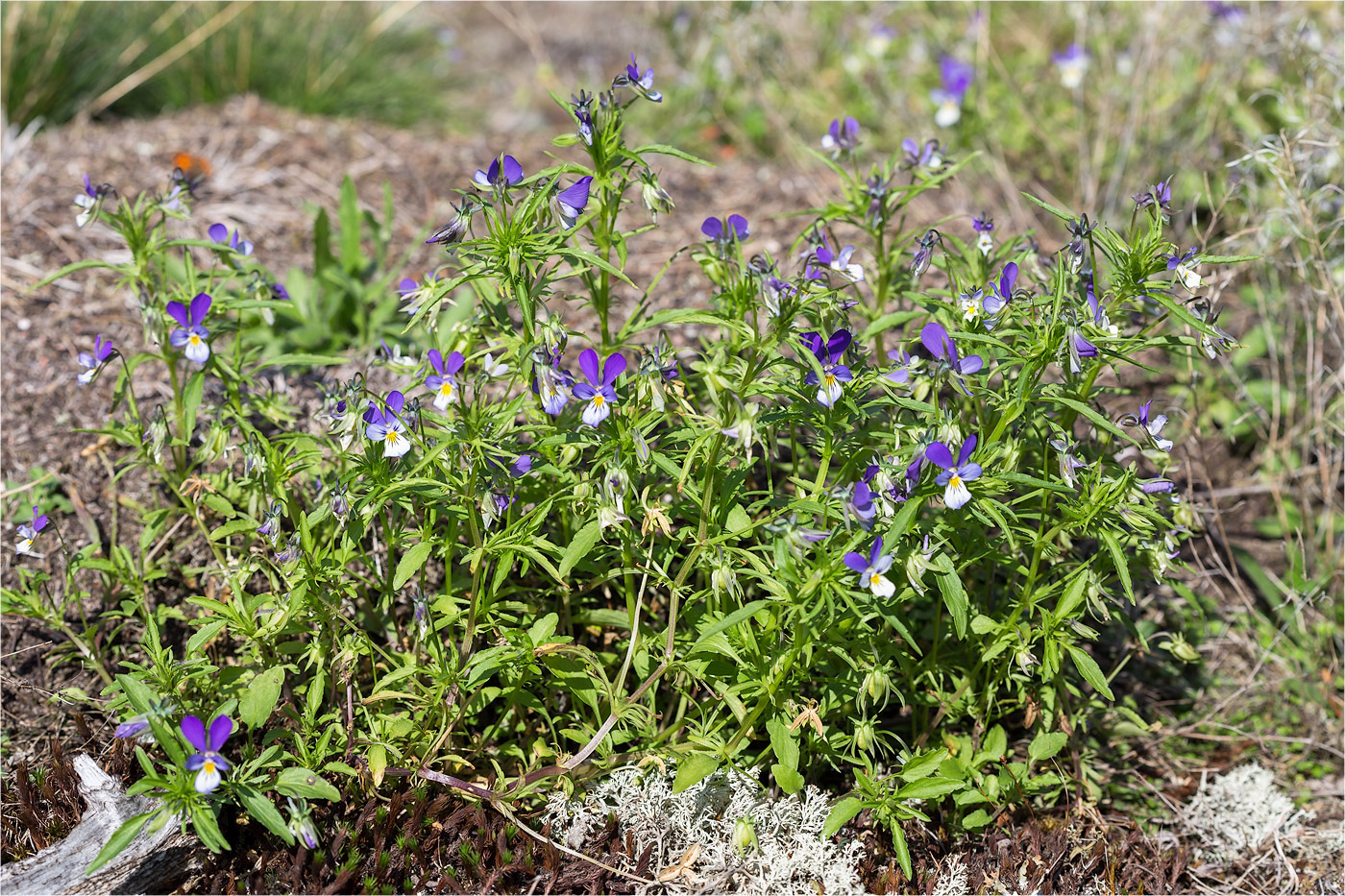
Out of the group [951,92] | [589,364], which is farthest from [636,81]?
[951,92]

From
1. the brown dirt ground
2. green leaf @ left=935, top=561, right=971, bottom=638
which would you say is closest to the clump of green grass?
the brown dirt ground

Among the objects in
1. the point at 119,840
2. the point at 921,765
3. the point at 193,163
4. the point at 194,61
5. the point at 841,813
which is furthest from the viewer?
the point at 194,61

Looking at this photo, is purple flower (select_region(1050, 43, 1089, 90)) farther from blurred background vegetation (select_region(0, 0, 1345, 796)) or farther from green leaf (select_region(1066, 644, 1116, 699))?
green leaf (select_region(1066, 644, 1116, 699))

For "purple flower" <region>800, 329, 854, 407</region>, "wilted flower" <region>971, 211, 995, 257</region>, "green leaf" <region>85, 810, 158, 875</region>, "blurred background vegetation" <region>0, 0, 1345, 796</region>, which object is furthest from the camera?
"blurred background vegetation" <region>0, 0, 1345, 796</region>

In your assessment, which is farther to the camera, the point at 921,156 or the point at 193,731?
the point at 921,156

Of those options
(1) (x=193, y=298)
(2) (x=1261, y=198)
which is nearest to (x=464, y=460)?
(1) (x=193, y=298)

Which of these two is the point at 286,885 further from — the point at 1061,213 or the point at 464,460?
the point at 1061,213

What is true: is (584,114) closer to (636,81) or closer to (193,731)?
(636,81)
